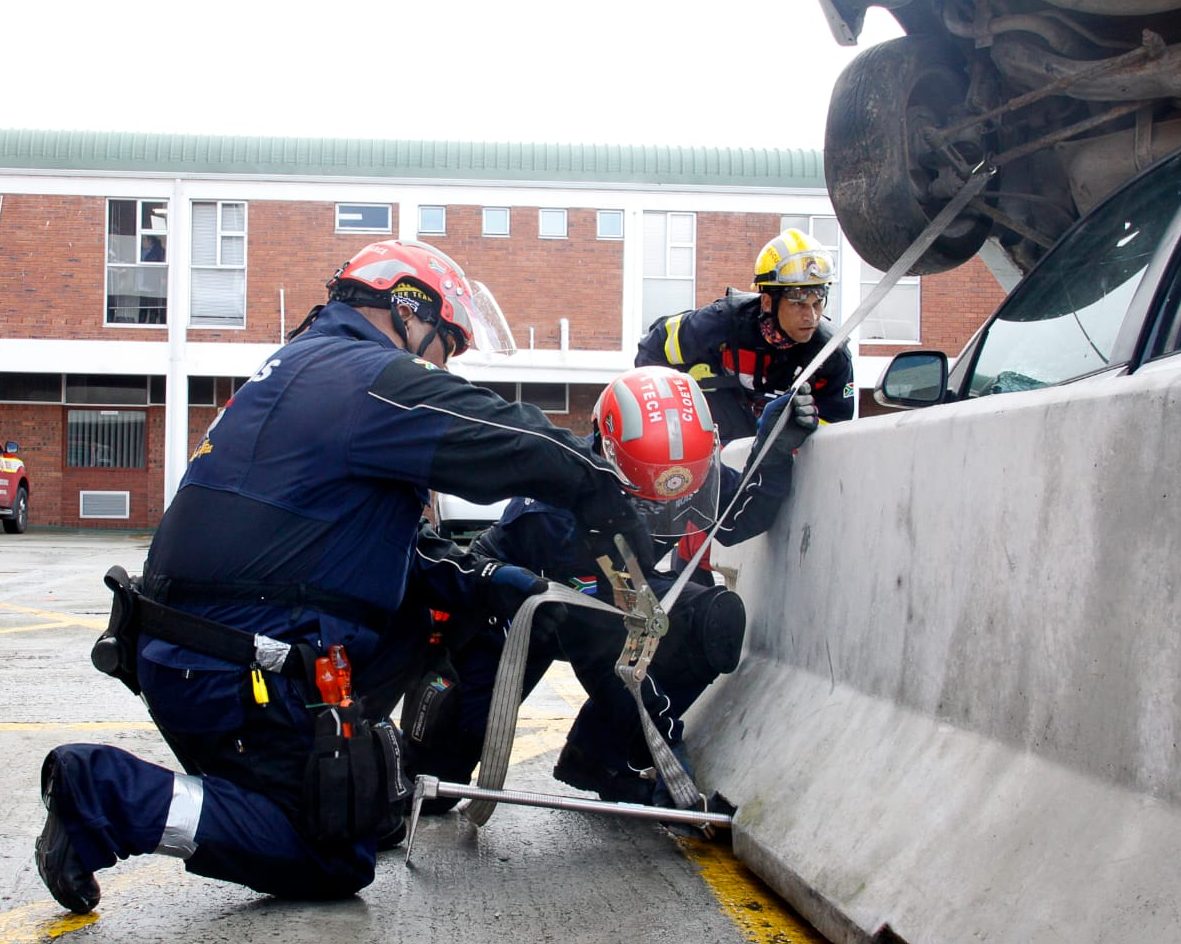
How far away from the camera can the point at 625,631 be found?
389cm

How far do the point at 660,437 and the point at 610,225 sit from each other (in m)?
25.3

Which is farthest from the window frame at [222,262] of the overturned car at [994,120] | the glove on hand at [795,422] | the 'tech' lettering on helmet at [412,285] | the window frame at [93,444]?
the glove on hand at [795,422]

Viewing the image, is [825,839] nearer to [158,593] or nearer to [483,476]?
[483,476]

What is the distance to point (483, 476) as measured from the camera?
3248mm

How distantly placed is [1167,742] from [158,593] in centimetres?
232

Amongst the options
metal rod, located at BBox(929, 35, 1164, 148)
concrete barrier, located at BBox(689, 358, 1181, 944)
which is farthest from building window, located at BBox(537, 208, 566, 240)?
concrete barrier, located at BBox(689, 358, 1181, 944)

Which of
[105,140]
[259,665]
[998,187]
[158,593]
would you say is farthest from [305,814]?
[105,140]

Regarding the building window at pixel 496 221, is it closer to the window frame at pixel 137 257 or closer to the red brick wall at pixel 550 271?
the red brick wall at pixel 550 271

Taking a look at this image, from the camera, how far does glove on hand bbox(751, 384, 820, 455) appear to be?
386 cm

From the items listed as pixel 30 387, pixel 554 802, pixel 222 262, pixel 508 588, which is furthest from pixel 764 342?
pixel 30 387

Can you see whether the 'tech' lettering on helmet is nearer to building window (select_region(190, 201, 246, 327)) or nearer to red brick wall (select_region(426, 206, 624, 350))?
red brick wall (select_region(426, 206, 624, 350))

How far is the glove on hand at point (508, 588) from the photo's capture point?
380 cm

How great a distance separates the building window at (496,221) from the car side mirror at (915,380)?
25.2 metres

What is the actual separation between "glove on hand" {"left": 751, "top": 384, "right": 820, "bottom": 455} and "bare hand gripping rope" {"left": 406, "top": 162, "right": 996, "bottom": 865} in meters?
0.03
